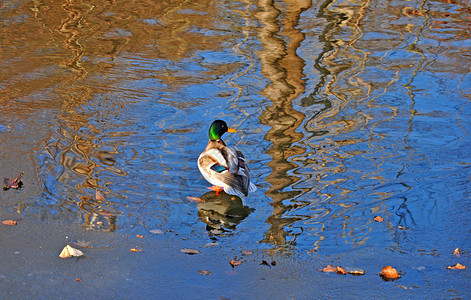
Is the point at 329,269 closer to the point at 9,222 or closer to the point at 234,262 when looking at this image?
the point at 234,262

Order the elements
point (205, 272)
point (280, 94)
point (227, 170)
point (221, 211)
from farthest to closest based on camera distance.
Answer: point (280, 94)
point (227, 170)
point (221, 211)
point (205, 272)

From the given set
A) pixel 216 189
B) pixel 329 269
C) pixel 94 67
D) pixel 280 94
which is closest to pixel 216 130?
pixel 216 189

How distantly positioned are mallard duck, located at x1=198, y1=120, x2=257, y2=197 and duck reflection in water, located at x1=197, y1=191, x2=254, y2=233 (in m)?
0.12

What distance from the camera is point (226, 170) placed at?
5.89m

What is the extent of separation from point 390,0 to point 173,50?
255 inches

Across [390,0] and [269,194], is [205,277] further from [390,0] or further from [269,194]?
[390,0]

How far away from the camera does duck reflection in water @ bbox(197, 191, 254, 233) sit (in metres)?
5.37

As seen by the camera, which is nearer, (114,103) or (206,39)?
(114,103)

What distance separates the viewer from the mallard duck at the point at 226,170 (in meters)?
5.78

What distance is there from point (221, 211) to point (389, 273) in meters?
1.81

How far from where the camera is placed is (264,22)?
11930 millimetres

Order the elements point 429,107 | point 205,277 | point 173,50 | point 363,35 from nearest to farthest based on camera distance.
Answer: point 205,277
point 429,107
point 173,50
point 363,35

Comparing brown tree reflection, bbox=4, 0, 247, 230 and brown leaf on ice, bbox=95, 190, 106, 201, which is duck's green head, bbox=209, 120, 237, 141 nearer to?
brown tree reflection, bbox=4, 0, 247, 230

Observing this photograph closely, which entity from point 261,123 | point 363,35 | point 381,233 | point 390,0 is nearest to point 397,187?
point 381,233
